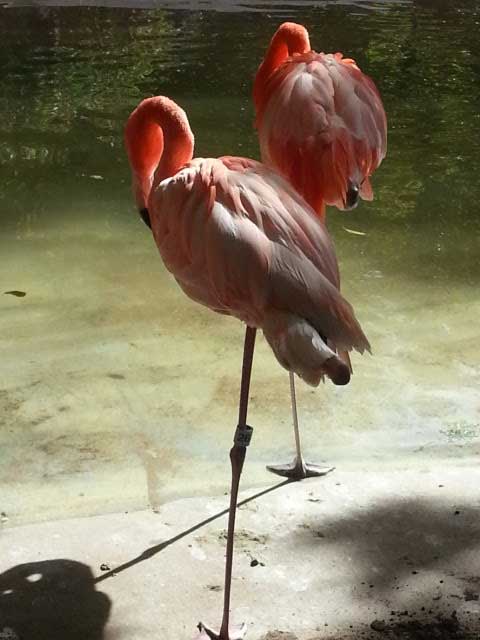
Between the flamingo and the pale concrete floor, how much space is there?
0.36 m

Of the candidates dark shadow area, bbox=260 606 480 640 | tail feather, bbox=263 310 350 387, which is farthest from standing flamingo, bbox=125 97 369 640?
dark shadow area, bbox=260 606 480 640

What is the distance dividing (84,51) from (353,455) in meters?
6.91

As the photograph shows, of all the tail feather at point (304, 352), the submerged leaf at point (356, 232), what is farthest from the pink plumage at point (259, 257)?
the submerged leaf at point (356, 232)

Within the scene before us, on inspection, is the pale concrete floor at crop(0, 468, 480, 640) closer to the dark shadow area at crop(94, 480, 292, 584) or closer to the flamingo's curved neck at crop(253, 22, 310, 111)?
the dark shadow area at crop(94, 480, 292, 584)

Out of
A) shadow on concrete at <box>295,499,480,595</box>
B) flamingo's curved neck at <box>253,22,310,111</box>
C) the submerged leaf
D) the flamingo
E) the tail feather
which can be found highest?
flamingo's curved neck at <box>253,22,310,111</box>

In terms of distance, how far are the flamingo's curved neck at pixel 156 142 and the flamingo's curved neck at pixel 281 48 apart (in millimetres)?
831

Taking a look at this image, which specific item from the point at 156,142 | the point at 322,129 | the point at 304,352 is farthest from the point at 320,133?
the point at 304,352

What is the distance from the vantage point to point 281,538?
9.46ft

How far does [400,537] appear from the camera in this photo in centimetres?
287

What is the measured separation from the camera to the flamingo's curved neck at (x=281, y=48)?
12.5 ft

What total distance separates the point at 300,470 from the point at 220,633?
0.92 meters

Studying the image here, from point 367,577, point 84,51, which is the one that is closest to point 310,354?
point 367,577

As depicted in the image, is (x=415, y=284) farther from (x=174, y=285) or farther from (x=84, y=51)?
(x=84, y=51)

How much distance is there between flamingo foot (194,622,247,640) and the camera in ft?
8.07
